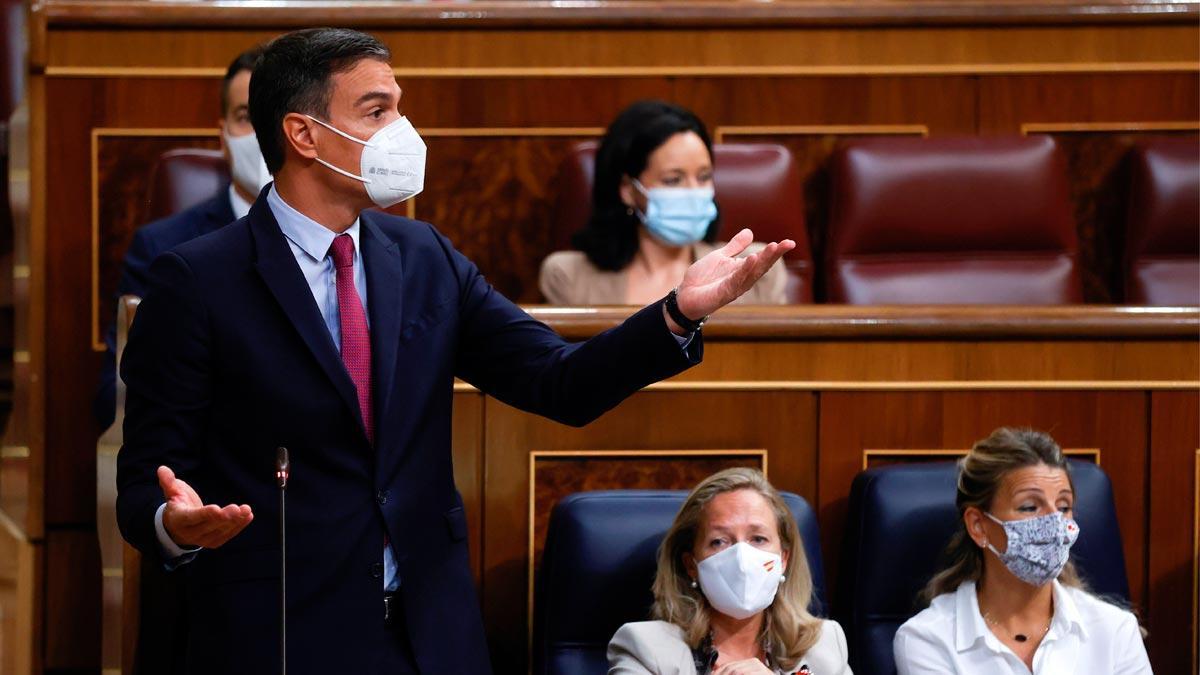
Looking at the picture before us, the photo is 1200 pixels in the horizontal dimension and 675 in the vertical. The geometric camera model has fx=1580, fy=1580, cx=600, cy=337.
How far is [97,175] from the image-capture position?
1.62m

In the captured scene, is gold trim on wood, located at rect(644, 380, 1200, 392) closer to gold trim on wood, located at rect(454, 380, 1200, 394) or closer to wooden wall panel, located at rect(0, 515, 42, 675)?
gold trim on wood, located at rect(454, 380, 1200, 394)

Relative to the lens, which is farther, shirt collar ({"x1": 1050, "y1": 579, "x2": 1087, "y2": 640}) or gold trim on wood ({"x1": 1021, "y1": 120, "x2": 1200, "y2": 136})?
gold trim on wood ({"x1": 1021, "y1": 120, "x2": 1200, "y2": 136})

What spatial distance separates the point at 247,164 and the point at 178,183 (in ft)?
0.56

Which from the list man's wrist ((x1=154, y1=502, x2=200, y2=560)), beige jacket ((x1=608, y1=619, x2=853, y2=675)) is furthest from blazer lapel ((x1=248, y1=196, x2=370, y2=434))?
beige jacket ((x1=608, y1=619, x2=853, y2=675))

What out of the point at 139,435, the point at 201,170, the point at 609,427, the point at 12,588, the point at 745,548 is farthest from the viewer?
the point at 201,170

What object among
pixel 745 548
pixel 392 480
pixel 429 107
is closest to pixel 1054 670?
pixel 745 548

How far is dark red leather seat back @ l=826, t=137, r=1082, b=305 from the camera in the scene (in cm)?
174

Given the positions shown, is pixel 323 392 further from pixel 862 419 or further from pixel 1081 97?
pixel 1081 97

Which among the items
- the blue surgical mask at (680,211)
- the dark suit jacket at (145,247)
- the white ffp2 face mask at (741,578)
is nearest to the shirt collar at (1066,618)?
the white ffp2 face mask at (741,578)

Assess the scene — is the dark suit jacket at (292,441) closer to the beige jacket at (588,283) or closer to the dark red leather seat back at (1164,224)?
the beige jacket at (588,283)

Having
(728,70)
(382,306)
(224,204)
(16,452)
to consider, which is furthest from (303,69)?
(728,70)

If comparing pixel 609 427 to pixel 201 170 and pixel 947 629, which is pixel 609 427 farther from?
pixel 201 170

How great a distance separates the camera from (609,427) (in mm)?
1255

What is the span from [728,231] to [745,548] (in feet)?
2.16
